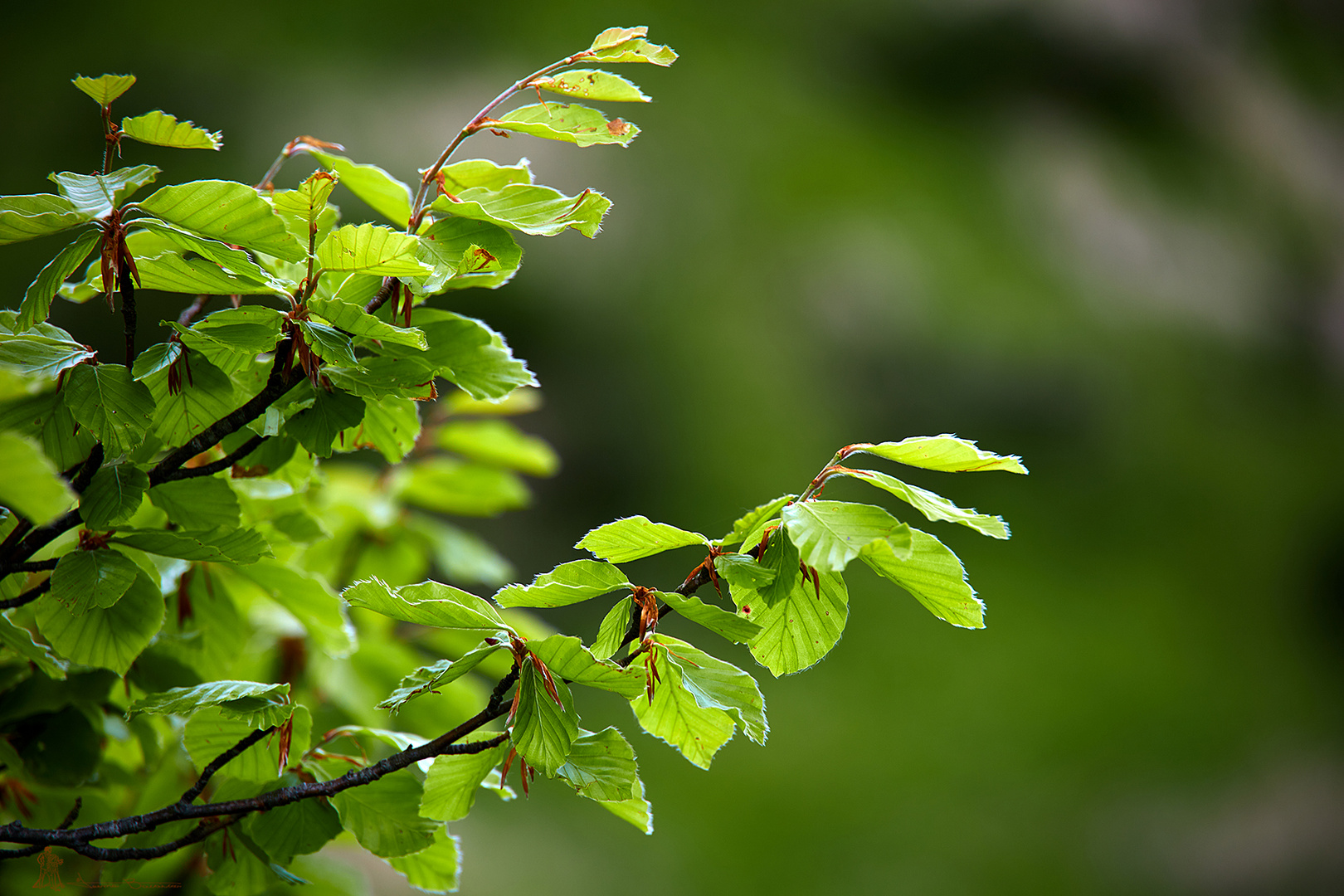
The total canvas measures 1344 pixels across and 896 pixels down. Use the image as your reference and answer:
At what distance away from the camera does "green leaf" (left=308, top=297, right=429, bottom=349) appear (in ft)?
1.26

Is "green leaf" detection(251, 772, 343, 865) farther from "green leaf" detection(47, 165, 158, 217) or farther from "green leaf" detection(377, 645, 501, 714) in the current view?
"green leaf" detection(47, 165, 158, 217)

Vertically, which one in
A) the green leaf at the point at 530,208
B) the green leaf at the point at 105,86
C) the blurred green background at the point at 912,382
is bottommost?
the blurred green background at the point at 912,382

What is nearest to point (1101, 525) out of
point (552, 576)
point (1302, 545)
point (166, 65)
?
point (1302, 545)

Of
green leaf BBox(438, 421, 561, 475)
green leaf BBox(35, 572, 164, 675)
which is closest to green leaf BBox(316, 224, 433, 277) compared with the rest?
green leaf BBox(35, 572, 164, 675)

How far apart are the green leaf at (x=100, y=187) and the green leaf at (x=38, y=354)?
7 centimetres

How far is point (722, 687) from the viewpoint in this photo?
0.39 meters

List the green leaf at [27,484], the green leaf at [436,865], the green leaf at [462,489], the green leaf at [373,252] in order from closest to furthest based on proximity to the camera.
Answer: the green leaf at [27,484] → the green leaf at [373,252] → the green leaf at [436,865] → the green leaf at [462,489]

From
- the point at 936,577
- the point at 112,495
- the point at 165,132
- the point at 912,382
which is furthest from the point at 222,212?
the point at 912,382

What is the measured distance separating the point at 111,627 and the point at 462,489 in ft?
1.34

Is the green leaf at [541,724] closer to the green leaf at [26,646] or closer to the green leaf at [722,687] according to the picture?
the green leaf at [722,687]

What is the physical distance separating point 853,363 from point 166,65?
6.52ft

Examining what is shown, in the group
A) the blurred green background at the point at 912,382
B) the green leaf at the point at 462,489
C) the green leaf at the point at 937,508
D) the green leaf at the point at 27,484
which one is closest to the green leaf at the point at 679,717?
the green leaf at the point at 937,508

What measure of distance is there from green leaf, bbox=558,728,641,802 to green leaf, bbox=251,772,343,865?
16 centimetres

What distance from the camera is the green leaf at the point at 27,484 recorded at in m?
0.27
